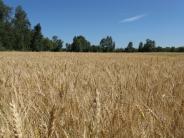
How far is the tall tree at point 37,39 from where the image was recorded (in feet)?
228

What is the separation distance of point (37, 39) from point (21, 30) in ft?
15.1

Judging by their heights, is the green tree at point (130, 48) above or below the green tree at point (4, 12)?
below

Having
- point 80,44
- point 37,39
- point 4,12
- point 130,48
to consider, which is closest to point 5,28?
point 4,12

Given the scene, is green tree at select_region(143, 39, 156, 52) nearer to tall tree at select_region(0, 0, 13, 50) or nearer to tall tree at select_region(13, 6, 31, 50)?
tall tree at select_region(13, 6, 31, 50)

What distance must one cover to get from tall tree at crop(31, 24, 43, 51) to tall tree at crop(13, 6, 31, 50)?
1583 mm

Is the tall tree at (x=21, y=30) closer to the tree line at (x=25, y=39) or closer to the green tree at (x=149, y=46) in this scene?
the tree line at (x=25, y=39)

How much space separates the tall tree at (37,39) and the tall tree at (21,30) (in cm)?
158

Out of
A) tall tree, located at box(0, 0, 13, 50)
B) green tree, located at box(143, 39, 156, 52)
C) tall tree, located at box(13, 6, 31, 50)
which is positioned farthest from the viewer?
green tree, located at box(143, 39, 156, 52)

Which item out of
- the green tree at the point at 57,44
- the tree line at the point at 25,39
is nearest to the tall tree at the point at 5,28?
the tree line at the point at 25,39

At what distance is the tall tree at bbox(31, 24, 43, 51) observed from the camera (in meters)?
69.4

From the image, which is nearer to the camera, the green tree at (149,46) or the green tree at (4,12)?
the green tree at (4,12)

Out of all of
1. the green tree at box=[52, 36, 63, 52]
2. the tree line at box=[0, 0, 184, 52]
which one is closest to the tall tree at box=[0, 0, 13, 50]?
the tree line at box=[0, 0, 184, 52]

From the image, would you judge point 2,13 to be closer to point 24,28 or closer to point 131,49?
point 24,28

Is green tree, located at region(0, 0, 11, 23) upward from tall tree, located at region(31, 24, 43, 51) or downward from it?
upward
